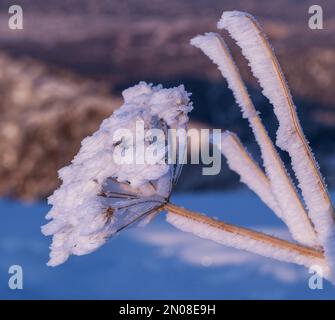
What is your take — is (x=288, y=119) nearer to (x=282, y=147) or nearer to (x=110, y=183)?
(x=282, y=147)

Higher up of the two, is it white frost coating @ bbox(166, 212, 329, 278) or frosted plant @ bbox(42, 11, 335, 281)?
frosted plant @ bbox(42, 11, 335, 281)

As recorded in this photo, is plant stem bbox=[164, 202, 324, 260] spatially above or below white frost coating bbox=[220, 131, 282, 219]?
below

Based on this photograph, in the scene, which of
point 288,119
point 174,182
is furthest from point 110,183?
point 288,119

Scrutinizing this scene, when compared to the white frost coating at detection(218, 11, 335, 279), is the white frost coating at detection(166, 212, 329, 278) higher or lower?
lower

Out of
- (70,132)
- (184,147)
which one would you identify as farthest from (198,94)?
(184,147)

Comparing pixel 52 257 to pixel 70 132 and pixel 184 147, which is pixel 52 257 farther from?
pixel 70 132

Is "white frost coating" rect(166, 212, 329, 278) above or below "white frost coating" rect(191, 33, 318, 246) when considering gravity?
below

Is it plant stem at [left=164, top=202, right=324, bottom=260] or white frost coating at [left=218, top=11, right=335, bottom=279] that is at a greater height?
white frost coating at [left=218, top=11, right=335, bottom=279]
